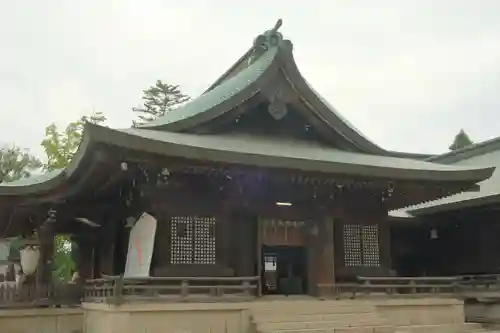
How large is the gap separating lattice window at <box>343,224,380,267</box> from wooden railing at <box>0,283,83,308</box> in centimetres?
770

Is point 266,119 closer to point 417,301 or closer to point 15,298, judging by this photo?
point 417,301

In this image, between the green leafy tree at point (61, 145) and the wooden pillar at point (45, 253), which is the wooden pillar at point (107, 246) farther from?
the green leafy tree at point (61, 145)

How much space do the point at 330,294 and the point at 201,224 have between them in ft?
12.7

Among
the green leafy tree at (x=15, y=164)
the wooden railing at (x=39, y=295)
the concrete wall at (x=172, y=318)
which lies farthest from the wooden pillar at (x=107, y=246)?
the green leafy tree at (x=15, y=164)

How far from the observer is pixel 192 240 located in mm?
13578

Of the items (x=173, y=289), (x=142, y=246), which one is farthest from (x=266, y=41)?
(x=173, y=289)

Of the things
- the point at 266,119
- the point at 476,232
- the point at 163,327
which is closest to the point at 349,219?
the point at 266,119

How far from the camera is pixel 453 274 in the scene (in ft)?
62.3

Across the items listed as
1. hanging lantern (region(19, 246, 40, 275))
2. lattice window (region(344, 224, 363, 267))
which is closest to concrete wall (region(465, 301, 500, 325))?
lattice window (region(344, 224, 363, 267))

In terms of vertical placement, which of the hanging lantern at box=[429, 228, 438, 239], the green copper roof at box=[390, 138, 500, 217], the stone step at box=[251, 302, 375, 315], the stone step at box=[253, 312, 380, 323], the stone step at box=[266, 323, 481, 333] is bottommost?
the stone step at box=[266, 323, 481, 333]

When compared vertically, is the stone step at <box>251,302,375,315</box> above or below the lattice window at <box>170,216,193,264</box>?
below

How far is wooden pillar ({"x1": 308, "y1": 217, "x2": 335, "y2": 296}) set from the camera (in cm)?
1459

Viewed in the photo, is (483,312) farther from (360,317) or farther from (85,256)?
(85,256)

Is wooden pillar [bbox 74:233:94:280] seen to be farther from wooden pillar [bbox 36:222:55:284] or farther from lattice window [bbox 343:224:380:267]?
lattice window [bbox 343:224:380:267]
